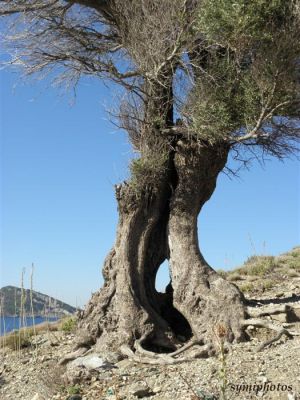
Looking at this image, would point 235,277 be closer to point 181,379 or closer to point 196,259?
point 196,259

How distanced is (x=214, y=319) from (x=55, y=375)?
2805mm

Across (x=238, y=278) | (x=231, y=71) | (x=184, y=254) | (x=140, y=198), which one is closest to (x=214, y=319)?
(x=184, y=254)

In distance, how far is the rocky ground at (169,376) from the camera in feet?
21.2

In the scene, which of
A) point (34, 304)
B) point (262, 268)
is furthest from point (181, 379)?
point (262, 268)

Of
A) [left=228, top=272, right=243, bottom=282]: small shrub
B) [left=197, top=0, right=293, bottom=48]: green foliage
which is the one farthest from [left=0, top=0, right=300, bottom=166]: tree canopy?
[left=228, top=272, right=243, bottom=282]: small shrub

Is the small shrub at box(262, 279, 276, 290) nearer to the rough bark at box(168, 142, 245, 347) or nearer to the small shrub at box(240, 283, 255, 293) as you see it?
the small shrub at box(240, 283, 255, 293)

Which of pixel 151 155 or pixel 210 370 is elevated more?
pixel 151 155

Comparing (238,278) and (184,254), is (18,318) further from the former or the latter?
(238,278)

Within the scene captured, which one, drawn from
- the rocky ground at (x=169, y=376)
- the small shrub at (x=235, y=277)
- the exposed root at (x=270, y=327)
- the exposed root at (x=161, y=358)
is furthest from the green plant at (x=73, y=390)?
the small shrub at (x=235, y=277)

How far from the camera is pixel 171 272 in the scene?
10094 mm

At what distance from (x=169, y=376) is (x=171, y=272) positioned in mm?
2900

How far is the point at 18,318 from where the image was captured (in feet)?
40.4

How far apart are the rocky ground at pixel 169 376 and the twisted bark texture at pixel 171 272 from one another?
732mm

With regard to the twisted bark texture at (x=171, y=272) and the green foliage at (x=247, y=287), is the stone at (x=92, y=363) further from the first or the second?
the green foliage at (x=247, y=287)
